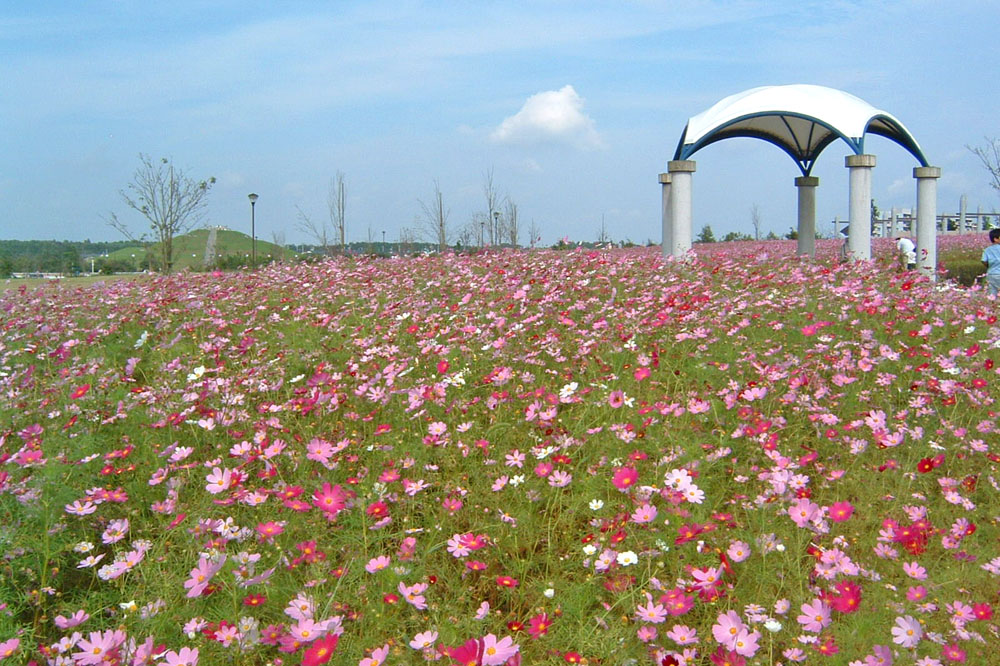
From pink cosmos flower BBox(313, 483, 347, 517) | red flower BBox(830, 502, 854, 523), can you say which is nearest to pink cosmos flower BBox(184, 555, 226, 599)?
pink cosmos flower BBox(313, 483, 347, 517)

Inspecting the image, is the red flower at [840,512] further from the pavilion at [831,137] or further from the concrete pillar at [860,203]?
the concrete pillar at [860,203]

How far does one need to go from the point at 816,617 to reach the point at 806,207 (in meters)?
13.5

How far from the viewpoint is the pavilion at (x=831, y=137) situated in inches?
426

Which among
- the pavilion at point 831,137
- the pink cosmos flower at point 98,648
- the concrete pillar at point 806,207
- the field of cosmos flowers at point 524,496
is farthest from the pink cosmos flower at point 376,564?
the concrete pillar at point 806,207

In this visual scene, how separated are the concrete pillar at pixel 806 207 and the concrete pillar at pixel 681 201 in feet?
12.1

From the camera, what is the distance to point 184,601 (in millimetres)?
2391

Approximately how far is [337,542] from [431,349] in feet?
5.67

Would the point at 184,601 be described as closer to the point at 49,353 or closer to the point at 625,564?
the point at 625,564

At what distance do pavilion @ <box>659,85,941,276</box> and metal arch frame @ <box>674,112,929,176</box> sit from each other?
0.05 ft

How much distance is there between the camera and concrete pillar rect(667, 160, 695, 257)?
37.3 feet

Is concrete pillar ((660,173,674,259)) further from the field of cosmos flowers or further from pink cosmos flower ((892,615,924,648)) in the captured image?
pink cosmos flower ((892,615,924,648))

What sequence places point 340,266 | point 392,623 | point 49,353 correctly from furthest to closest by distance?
point 340,266
point 49,353
point 392,623

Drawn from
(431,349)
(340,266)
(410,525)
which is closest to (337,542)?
(410,525)

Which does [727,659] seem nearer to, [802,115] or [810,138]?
[802,115]
